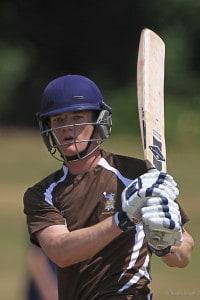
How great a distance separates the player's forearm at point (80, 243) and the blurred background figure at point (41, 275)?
1477 mm

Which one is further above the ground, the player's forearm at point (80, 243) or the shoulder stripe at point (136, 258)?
the player's forearm at point (80, 243)

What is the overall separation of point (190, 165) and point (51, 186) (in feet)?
37.8

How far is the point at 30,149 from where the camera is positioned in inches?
677

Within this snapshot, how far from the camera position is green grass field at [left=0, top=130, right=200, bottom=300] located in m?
8.62

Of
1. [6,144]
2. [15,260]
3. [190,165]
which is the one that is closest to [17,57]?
[6,144]

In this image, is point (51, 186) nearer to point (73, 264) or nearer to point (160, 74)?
point (73, 264)

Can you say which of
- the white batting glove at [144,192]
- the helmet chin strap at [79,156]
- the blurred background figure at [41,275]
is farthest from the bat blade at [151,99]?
the blurred background figure at [41,275]

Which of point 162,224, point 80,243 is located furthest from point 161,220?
point 80,243

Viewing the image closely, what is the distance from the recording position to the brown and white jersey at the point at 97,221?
3914 mm

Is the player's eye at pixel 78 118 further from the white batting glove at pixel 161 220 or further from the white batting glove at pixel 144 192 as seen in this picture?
the white batting glove at pixel 161 220

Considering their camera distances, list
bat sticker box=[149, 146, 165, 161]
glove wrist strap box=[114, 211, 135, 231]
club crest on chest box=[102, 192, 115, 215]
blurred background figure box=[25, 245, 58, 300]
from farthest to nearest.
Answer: blurred background figure box=[25, 245, 58, 300]
bat sticker box=[149, 146, 165, 161]
club crest on chest box=[102, 192, 115, 215]
glove wrist strap box=[114, 211, 135, 231]

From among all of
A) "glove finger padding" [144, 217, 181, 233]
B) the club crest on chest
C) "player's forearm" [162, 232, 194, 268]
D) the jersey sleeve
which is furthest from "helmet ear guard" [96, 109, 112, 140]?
"glove finger padding" [144, 217, 181, 233]

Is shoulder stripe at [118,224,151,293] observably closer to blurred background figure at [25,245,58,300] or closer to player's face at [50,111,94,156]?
player's face at [50,111,94,156]

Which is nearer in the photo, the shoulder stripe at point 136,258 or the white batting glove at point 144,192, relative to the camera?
the white batting glove at point 144,192
